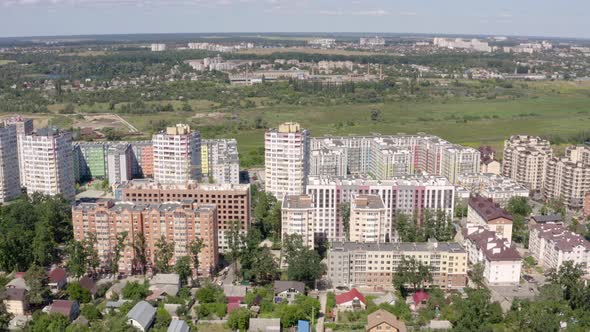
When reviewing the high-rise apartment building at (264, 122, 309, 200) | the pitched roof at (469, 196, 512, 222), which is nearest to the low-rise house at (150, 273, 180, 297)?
the high-rise apartment building at (264, 122, 309, 200)

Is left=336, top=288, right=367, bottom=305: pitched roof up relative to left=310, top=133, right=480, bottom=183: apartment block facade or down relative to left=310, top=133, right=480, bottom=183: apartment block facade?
down

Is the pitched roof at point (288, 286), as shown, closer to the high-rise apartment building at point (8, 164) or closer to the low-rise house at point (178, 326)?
the low-rise house at point (178, 326)

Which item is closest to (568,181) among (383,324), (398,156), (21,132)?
(398,156)

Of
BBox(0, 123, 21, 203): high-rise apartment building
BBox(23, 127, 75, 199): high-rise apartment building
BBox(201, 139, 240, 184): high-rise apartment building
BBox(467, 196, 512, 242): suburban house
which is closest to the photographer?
BBox(467, 196, 512, 242): suburban house

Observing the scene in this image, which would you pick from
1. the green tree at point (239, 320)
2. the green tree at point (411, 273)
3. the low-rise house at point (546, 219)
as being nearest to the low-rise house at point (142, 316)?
the green tree at point (239, 320)

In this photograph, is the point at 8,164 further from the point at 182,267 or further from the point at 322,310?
the point at 322,310

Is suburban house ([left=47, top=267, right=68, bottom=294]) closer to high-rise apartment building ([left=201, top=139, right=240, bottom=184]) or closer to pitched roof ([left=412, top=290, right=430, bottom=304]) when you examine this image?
pitched roof ([left=412, top=290, right=430, bottom=304])
